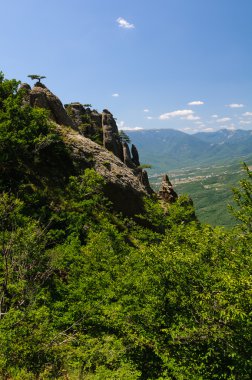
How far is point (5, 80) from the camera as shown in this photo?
166ft

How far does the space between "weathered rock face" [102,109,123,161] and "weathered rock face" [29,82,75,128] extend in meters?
18.6

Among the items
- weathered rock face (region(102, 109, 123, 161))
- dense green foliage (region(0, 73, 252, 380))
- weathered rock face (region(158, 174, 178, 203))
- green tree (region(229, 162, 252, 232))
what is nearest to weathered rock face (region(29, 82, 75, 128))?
weathered rock face (region(102, 109, 123, 161))

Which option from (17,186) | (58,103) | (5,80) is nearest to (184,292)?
(17,186)

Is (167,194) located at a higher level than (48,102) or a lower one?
lower

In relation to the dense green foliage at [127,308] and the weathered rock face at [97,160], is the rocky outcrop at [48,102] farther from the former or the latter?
the dense green foliage at [127,308]

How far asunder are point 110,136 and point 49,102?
25.5 metres

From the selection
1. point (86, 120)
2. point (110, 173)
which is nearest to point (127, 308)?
point (110, 173)

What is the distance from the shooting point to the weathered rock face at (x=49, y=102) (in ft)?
234

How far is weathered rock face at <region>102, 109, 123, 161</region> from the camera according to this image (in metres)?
92.4

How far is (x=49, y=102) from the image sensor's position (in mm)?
73375

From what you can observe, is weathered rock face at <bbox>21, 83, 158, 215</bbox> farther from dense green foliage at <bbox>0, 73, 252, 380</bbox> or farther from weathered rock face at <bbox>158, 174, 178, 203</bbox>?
dense green foliage at <bbox>0, 73, 252, 380</bbox>

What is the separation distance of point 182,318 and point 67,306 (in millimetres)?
12128

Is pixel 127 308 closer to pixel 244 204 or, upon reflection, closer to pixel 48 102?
pixel 244 204

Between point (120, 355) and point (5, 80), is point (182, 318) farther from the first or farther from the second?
point (5, 80)
